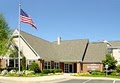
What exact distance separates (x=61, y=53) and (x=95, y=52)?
7.38 meters

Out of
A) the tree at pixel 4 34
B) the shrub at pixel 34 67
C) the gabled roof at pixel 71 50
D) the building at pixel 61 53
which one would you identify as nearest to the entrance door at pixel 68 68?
the building at pixel 61 53

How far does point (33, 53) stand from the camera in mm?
45219

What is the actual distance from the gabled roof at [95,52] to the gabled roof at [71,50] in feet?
4.28

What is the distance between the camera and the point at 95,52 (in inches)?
2071

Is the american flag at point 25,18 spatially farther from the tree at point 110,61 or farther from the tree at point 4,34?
the tree at point 110,61

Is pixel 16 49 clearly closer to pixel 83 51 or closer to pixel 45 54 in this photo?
pixel 45 54

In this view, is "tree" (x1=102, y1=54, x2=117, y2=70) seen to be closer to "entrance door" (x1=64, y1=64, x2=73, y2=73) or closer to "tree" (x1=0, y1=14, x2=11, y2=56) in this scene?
"entrance door" (x1=64, y1=64, x2=73, y2=73)

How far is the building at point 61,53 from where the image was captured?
4572 centimetres

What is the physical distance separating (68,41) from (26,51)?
14.7 metres

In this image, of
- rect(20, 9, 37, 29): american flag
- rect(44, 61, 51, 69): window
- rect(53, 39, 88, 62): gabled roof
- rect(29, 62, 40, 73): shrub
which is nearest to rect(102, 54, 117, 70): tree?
rect(53, 39, 88, 62): gabled roof

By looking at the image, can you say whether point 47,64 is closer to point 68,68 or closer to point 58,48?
point 68,68

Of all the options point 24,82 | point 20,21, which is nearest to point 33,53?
point 20,21

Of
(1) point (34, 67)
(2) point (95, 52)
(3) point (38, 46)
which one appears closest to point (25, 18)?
(1) point (34, 67)

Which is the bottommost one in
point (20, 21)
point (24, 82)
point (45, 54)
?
point (24, 82)
